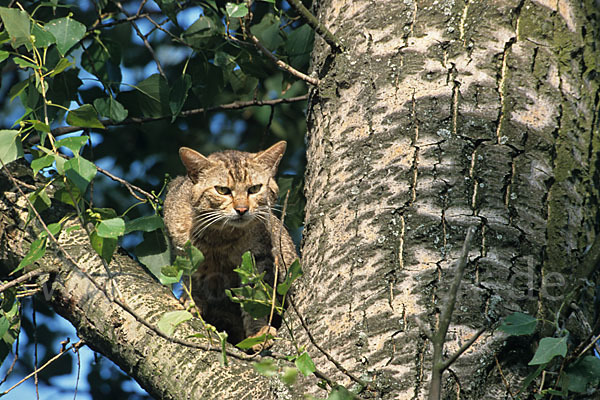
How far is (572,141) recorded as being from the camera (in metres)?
2.33

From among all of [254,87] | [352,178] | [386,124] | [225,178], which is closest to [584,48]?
[386,124]

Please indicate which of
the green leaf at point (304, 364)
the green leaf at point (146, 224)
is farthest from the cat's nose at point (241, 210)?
the green leaf at point (304, 364)

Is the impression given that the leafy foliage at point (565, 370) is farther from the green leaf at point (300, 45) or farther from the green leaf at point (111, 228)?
the green leaf at point (300, 45)

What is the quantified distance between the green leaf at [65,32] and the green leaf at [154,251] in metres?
1.01

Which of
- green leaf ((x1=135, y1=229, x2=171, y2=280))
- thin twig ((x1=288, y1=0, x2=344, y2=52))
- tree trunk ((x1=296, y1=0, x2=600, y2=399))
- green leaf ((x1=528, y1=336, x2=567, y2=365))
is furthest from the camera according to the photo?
green leaf ((x1=135, y1=229, x2=171, y2=280))

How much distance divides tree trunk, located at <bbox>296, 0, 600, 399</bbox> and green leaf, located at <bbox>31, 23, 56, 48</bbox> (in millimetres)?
1150

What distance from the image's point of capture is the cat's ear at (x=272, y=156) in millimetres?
4203

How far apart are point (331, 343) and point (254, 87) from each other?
213cm

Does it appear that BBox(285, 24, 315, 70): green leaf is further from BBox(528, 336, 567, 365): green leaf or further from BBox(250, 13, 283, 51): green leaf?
BBox(528, 336, 567, 365): green leaf

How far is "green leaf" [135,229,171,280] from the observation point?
3.11 meters

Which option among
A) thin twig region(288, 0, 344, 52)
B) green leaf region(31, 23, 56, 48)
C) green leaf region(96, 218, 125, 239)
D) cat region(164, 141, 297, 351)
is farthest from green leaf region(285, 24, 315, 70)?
green leaf region(96, 218, 125, 239)

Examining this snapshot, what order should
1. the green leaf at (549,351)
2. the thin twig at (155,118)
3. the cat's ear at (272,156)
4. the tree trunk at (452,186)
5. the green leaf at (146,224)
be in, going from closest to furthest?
the green leaf at (549,351)
the tree trunk at (452,186)
the green leaf at (146,224)
the thin twig at (155,118)
the cat's ear at (272,156)

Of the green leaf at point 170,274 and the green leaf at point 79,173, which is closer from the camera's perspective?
the green leaf at point 170,274

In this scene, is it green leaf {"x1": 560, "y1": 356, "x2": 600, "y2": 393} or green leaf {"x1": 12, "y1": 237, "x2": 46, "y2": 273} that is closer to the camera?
green leaf {"x1": 560, "y1": 356, "x2": 600, "y2": 393}
